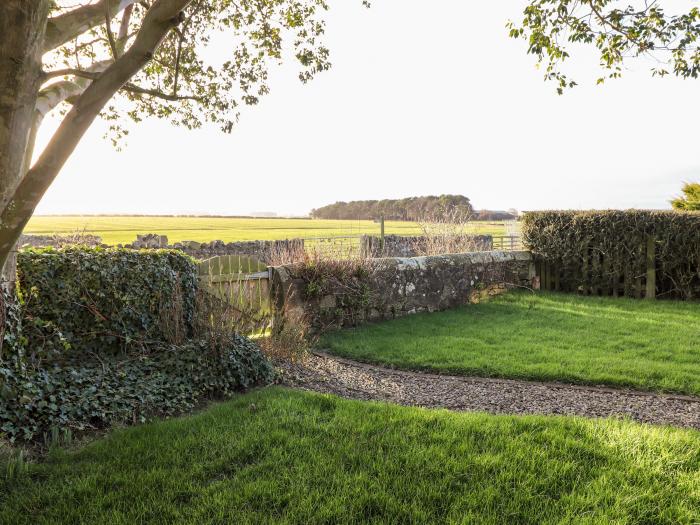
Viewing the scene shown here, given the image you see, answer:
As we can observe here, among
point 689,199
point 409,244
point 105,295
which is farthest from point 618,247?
point 105,295

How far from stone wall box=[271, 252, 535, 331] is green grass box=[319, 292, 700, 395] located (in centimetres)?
39

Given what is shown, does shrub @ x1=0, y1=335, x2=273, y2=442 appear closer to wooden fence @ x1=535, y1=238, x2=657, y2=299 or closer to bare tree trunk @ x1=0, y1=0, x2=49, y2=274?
bare tree trunk @ x1=0, y1=0, x2=49, y2=274

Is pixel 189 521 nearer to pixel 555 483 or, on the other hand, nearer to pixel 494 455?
pixel 494 455

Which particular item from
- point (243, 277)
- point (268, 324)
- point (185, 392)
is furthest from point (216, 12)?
point (185, 392)

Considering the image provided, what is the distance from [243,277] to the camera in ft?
24.3

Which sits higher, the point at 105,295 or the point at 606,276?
the point at 105,295

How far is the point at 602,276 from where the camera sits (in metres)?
11.9

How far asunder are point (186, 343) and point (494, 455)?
3622 mm

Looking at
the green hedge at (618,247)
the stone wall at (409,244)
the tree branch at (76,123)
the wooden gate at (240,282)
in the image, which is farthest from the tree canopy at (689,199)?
the tree branch at (76,123)

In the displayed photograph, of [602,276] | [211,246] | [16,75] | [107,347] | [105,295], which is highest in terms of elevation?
[16,75]

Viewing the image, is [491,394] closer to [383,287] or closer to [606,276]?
[383,287]

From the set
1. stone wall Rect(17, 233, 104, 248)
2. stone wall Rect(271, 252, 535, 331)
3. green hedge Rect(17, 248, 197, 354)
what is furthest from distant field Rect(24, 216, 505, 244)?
green hedge Rect(17, 248, 197, 354)

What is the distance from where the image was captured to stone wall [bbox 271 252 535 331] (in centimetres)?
817

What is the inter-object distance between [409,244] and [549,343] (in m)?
14.3
